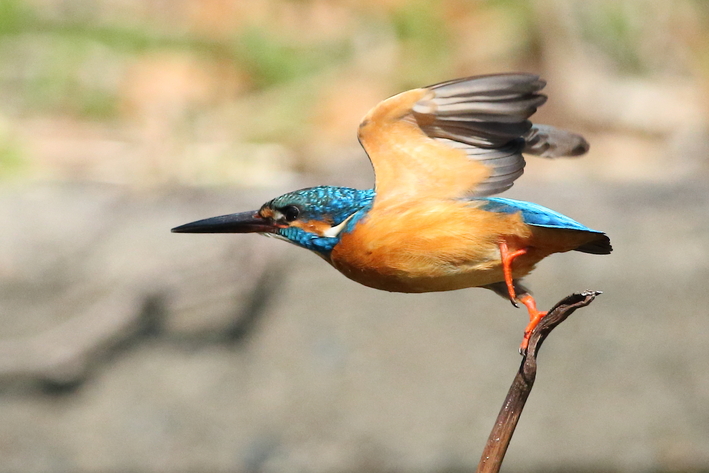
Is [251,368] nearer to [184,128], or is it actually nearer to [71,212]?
[71,212]

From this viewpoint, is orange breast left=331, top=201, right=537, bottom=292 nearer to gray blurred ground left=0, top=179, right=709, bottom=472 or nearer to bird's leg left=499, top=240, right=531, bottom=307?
bird's leg left=499, top=240, right=531, bottom=307

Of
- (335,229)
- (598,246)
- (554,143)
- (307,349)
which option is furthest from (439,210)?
(307,349)

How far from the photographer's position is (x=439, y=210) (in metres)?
2.05

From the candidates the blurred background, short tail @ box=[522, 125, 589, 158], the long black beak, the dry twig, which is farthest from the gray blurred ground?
the dry twig

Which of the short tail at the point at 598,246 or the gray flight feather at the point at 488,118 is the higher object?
the gray flight feather at the point at 488,118

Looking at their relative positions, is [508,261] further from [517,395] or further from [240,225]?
[240,225]

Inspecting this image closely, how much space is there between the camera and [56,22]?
229 inches

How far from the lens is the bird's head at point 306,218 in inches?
84.3

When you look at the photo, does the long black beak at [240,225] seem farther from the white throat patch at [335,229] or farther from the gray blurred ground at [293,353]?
the gray blurred ground at [293,353]

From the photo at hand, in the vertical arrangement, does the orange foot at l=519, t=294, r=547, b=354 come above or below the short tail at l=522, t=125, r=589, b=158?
below

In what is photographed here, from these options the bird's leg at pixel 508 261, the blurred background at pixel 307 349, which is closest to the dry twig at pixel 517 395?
the bird's leg at pixel 508 261

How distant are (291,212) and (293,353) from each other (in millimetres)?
2187

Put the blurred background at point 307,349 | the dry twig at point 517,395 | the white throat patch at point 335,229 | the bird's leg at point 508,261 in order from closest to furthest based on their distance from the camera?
the dry twig at point 517,395 → the bird's leg at point 508,261 → the white throat patch at point 335,229 → the blurred background at point 307,349

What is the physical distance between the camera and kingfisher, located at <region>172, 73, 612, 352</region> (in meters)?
1.97
